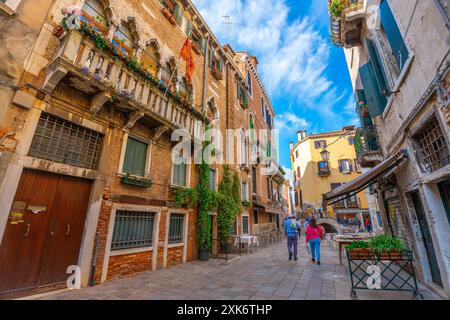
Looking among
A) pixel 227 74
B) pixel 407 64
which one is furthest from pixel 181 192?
pixel 227 74

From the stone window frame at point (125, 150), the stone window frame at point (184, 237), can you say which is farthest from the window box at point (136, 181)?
the stone window frame at point (184, 237)

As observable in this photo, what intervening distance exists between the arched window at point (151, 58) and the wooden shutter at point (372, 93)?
7.79 meters

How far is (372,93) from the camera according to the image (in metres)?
6.70

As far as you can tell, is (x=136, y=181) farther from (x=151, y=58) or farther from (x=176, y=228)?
(x=151, y=58)

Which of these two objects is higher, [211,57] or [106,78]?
[211,57]

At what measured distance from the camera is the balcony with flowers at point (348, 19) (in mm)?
7160

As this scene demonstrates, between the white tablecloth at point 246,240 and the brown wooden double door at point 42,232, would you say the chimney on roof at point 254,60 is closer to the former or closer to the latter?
the white tablecloth at point 246,240

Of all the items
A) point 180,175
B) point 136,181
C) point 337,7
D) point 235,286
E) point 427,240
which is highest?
point 337,7

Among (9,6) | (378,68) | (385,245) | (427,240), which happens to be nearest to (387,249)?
(385,245)

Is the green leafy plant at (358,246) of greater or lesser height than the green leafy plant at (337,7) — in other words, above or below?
below

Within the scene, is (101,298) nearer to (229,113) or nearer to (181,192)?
(181,192)

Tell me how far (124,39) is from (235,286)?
8.55m

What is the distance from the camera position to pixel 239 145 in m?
14.3
